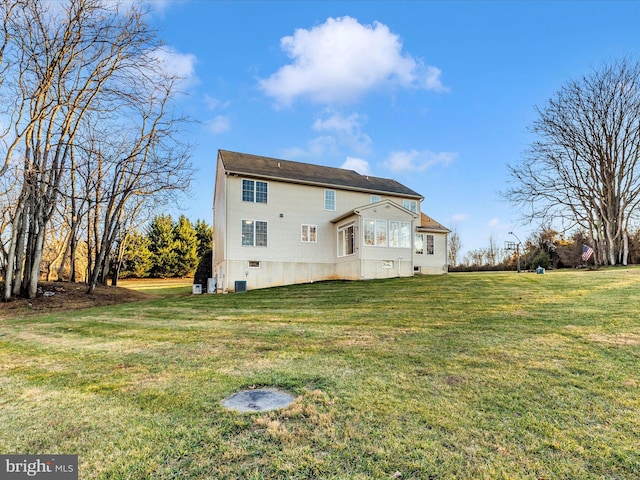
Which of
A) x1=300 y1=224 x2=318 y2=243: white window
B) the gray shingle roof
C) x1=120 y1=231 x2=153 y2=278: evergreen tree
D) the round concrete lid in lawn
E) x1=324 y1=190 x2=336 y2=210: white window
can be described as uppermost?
the gray shingle roof

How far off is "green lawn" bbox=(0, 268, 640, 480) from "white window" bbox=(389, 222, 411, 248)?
11305 millimetres

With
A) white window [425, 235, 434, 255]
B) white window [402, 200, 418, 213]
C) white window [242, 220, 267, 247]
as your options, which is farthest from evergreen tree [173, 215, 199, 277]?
white window [425, 235, 434, 255]

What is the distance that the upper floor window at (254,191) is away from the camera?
17.8 m

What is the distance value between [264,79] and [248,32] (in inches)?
110

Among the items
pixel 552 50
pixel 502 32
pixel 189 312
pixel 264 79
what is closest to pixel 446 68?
pixel 502 32

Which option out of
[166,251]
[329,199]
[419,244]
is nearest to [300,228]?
[329,199]

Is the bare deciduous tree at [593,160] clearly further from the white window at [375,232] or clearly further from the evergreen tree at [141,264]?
the evergreen tree at [141,264]

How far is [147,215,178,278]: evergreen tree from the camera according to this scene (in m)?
39.5

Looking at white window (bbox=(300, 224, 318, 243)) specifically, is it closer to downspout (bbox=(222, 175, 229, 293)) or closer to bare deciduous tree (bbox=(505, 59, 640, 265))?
downspout (bbox=(222, 175, 229, 293))

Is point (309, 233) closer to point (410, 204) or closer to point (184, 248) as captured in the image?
point (410, 204)

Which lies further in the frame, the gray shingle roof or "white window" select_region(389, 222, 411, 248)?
"white window" select_region(389, 222, 411, 248)

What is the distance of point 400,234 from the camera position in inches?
744

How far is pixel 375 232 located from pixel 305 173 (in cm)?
561

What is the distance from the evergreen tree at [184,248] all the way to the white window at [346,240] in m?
26.5
